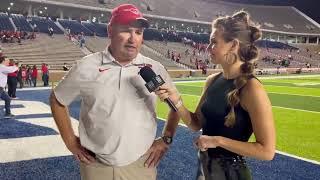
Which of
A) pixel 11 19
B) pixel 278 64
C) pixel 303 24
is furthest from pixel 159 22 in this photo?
pixel 303 24

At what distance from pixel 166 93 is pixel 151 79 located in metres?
0.16

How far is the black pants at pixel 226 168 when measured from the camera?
2768 millimetres

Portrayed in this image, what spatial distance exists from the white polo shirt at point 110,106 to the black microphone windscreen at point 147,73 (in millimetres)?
152

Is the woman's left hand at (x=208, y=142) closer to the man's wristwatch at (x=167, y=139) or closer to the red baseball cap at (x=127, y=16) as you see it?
the man's wristwatch at (x=167, y=139)

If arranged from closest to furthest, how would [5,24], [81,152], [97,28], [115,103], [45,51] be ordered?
[115,103] < [81,152] < [45,51] < [5,24] < [97,28]

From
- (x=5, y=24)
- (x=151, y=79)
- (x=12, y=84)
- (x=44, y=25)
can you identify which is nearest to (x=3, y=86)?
(x=12, y=84)

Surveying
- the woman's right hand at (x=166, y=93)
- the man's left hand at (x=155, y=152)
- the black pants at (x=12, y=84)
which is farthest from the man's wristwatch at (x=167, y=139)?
the black pants at (x=12, y=84)

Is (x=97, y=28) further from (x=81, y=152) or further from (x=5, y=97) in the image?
(x=81, y=152)

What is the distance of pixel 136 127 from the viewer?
2.93 meters

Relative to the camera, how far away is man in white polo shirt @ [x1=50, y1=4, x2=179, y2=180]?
9.43ft

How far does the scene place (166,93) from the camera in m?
2.76

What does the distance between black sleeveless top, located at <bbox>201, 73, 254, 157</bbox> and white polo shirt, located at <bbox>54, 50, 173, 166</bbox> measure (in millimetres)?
478

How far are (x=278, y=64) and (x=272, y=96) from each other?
34.3 metres

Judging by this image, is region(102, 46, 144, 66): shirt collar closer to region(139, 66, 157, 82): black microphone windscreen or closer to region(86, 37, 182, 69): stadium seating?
region(139, 66, 157, 82): black microphone windscreen
